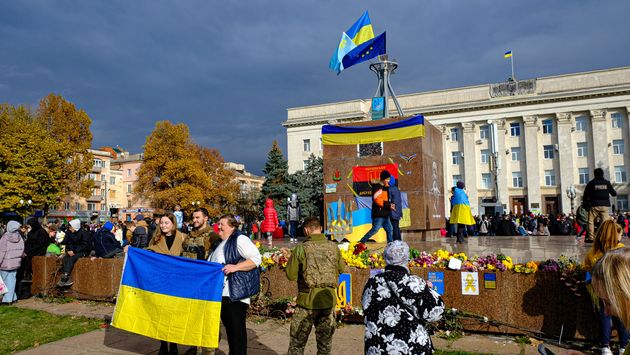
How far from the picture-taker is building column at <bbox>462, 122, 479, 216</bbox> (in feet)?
200

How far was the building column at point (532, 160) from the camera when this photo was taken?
191 feet

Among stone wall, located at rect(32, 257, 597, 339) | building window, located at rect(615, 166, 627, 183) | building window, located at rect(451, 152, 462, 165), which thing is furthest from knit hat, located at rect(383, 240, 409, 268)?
building window, located at rect(451, 152, 462, 165)

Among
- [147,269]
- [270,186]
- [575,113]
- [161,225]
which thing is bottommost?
[147,269]

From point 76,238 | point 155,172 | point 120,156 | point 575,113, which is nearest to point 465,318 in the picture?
point 76,238

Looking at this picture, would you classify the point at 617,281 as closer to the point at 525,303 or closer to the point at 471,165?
the point at 525,303

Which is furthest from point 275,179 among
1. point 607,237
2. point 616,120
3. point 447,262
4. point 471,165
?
point 607,237

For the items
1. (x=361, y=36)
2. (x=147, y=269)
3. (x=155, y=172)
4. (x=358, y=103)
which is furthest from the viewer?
(x=358, y=103)

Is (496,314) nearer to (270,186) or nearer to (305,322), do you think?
(305,322)

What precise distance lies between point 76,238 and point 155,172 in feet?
154

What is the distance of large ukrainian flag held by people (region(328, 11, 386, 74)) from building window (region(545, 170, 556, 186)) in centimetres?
4800

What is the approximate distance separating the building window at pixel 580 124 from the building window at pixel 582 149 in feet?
5.49

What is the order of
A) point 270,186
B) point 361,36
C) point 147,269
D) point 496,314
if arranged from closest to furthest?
point 147,269, point 496,314, point 361,36, point 270,186

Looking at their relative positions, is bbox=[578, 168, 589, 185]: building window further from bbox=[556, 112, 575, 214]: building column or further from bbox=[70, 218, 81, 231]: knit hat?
bbox=[70, 218, 81, 231]: knit hat

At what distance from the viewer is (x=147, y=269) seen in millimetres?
6496
